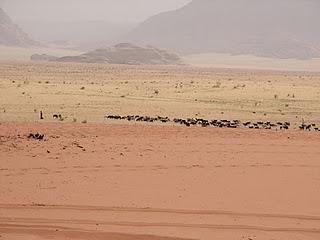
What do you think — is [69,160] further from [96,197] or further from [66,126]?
[66,126]

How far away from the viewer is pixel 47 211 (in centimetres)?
825

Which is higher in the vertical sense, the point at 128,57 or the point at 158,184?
the point at 128,57

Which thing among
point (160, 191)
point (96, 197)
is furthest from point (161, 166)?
point (96, 197)

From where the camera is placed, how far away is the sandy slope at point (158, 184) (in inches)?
298

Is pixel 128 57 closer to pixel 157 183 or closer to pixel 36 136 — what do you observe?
pixel 36 136

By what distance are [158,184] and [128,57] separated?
109 metres

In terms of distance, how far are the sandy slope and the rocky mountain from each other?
324ft

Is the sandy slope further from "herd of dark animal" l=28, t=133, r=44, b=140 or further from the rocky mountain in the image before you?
the rocky mountain

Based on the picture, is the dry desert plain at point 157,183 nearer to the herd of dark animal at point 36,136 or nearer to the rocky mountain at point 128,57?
the herd of dark animal at point 36,136

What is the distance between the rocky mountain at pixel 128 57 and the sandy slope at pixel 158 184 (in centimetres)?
9878

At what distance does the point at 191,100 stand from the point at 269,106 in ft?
16.9

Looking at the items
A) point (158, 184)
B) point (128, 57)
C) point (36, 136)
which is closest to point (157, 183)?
point (158, 184)

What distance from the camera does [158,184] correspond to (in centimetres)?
1006

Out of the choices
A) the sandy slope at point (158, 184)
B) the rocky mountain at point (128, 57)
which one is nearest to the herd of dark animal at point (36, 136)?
the sandy slope at point (158, 184)
